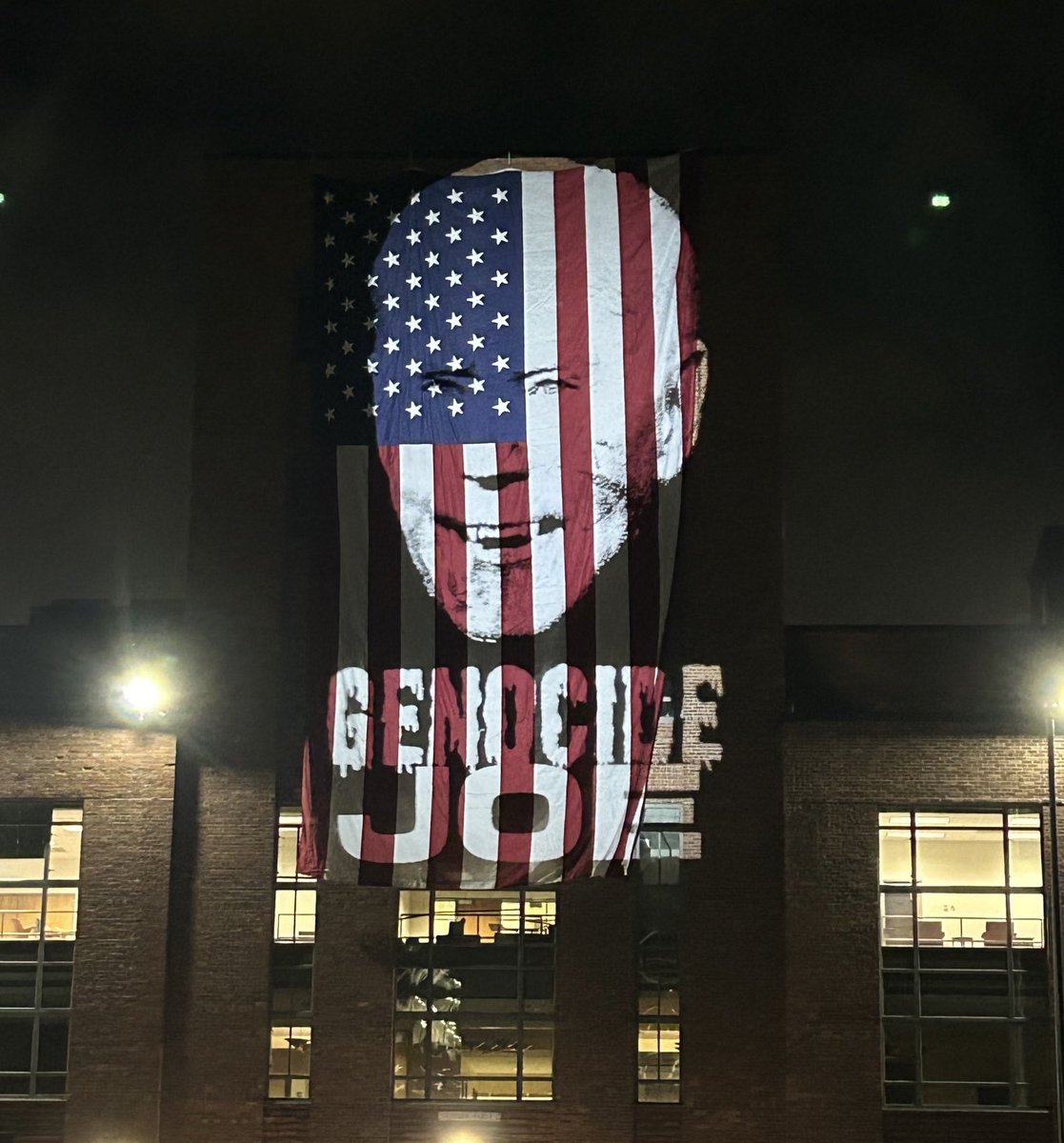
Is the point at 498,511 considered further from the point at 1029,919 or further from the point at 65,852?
the point at 1029,919

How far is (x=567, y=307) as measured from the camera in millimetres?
31562

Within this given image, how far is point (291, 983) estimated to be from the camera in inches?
1212

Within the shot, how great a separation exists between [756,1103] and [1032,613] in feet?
92.1

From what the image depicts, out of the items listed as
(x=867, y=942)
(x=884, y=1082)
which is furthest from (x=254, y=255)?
(x=884, y=1082)

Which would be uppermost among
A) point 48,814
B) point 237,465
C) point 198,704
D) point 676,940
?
point 237,465

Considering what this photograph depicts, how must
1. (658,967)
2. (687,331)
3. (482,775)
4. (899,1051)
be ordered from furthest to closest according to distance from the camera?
(687,331)
(658,967)
(899,1051)
(482,775)

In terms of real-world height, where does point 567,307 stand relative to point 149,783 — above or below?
above

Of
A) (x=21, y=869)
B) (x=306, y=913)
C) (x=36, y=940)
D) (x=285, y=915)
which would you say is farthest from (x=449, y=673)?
(x=36, y=940)

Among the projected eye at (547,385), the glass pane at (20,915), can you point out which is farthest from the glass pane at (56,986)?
the projected eye at (547,385)

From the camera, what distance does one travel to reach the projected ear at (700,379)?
104ft

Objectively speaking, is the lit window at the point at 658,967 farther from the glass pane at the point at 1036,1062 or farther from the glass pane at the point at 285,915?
the glass pane at the point at 285,915

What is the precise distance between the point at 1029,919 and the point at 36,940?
18732 mm

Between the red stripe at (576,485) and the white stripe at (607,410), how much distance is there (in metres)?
0.13

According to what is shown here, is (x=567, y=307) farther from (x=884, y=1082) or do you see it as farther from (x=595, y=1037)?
(x=884, y=1082)
